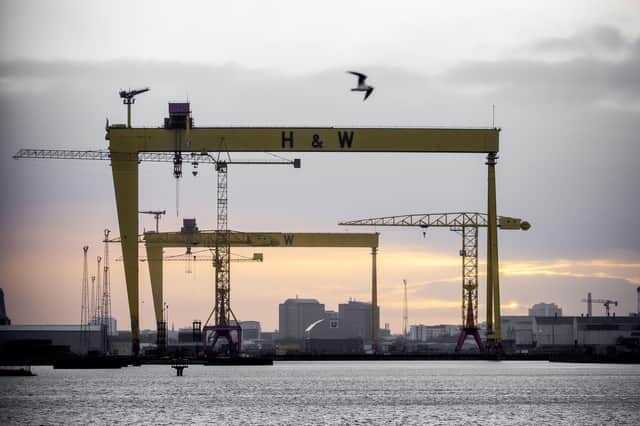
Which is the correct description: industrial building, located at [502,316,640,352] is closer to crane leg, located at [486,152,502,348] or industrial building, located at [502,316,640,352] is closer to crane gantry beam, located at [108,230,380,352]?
crane gantry beam, located at [108,230,380,352]

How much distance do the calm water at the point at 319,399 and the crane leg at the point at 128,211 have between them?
6.74m

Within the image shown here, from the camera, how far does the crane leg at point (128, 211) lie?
Answer: 97.1 meters

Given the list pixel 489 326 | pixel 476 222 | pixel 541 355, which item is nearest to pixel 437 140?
pixel 489 326

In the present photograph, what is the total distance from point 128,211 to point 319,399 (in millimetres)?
32531

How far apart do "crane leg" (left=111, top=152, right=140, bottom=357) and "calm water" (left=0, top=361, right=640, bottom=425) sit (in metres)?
6.74

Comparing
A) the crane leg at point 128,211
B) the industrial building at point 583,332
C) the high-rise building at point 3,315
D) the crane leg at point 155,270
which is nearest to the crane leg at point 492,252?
the crane leg at point 128,211

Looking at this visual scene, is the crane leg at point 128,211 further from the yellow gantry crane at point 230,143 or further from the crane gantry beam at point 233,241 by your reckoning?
the crane gantry beam at point 233,241

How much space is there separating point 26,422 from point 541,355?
102560mm

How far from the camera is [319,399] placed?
229ft

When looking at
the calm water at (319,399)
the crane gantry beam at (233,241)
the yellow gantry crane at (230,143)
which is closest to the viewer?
the calm water at (319,399)

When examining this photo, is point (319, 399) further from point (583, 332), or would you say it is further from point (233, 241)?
point (583, 332)

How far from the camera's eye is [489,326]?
112 meters

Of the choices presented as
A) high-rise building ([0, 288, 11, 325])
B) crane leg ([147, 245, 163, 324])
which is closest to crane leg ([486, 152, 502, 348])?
crane leg ([147, 245, 163, 324])

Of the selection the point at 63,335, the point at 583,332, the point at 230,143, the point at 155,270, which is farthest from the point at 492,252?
the point at 583,332
